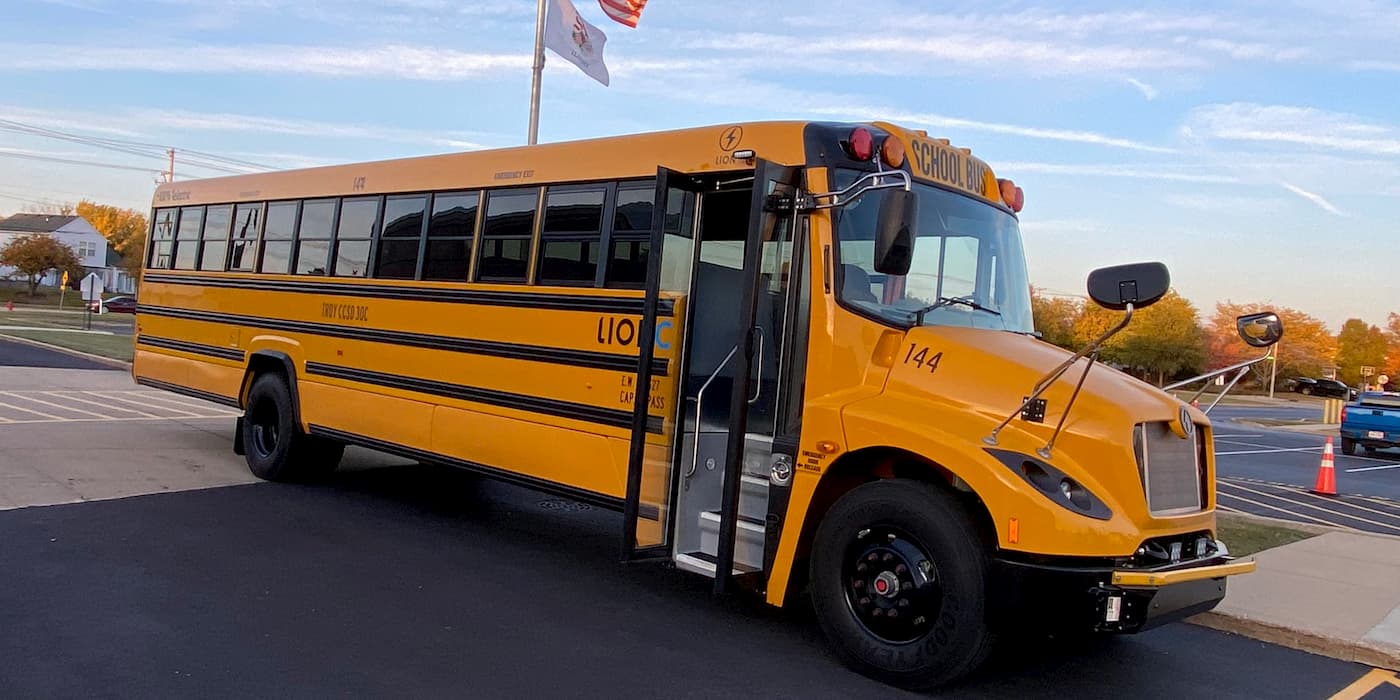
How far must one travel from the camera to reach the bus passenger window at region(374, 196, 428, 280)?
25.8 ft

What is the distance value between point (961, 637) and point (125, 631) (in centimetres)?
395

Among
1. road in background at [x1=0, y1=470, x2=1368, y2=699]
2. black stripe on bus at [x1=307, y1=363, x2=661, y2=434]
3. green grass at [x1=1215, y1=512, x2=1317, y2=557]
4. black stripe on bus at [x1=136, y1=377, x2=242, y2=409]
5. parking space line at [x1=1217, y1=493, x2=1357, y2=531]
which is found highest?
black stripe on bus at [x1=307, y1=363, x2=661, y2=434]

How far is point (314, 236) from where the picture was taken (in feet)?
29.2

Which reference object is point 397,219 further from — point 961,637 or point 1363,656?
point 1363,656

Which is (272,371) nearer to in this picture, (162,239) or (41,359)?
(162,239)

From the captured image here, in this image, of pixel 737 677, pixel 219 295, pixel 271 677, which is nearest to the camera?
pixel 271 677

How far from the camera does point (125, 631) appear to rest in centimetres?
490

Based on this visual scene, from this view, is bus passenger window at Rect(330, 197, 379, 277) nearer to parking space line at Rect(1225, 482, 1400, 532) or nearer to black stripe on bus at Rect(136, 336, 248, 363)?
black stripe on bus at Rect(136, 336, 248, 363)

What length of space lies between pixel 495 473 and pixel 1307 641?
5.15 m

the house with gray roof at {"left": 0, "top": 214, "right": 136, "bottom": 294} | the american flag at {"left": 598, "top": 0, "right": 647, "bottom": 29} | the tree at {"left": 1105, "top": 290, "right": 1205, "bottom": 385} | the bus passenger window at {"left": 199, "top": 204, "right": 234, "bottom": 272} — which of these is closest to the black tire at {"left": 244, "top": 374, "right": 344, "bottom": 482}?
the bus passenger window at {"left": 199, "top": 204, "right": 234, "bottom": 272}

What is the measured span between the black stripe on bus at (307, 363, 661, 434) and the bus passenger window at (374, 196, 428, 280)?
31.9 inches

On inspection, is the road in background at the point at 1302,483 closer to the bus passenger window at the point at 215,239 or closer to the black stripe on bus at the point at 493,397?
the black stripe on bus at the point at 493,397

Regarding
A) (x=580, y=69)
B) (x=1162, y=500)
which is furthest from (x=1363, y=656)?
(x=580, y=69)

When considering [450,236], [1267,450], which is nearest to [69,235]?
[1267,450]
